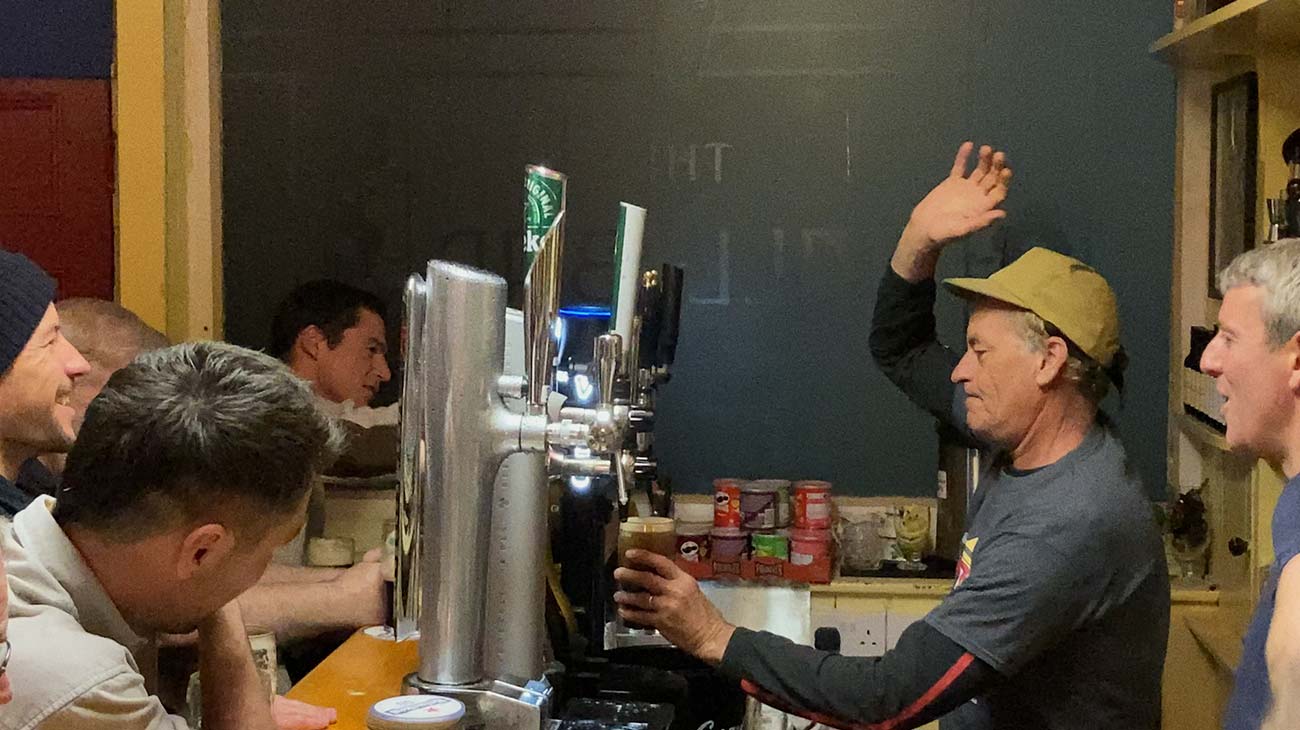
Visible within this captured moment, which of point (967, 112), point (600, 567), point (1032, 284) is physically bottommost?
point (600, 567)

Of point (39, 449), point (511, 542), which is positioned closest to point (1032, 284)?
point (511, 542)

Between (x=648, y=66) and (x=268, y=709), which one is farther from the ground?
(x=648, y=66)

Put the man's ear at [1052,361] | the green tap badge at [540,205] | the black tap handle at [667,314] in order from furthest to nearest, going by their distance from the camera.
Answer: the black tap handle at [667,314] → the man's ear at [1052,361] → the green tap badge at [540,205]

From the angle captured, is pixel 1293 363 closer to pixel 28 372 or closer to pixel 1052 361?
pixel 1052 361

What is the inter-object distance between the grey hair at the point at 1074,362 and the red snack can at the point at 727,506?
1.03 m

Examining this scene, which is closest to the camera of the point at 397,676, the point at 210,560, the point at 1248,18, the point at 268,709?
the point at 210,560

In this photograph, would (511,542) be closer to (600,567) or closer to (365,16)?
(600,567)

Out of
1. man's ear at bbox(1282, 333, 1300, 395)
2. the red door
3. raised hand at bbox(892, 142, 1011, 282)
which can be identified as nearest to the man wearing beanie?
the red door

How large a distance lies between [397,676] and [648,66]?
1.71m

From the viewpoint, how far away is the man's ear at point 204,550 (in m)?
1.07

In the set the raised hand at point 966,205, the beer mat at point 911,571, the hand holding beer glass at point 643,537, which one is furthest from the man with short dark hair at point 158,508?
the beer mat at point 911,571

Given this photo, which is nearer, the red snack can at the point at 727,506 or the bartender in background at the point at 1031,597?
the bartender in background at the point at 1031,597

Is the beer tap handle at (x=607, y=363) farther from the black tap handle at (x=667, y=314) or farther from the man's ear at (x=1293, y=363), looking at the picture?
the black tap handle at (x=667, y=314)

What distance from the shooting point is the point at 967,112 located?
2.88 metres
